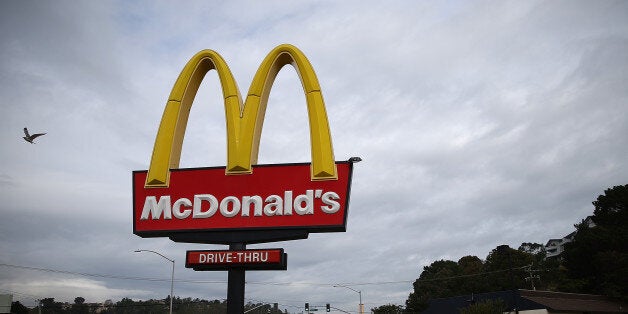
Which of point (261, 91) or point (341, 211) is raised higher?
point (261, 91)

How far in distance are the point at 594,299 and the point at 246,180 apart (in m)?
51.0

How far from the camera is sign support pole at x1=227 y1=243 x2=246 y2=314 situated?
15906 mm

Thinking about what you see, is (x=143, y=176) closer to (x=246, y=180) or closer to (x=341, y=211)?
(x=246, y=180)

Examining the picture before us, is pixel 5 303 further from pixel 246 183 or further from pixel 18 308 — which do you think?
pixel 246 183

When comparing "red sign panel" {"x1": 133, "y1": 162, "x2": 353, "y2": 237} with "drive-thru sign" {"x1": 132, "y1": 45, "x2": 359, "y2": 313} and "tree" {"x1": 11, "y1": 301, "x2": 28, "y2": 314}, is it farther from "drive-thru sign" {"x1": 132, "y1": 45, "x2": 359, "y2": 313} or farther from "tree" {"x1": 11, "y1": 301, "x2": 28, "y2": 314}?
"tree" {"x1": 11, "y1": 301, "x2": 28, "y2": 314}

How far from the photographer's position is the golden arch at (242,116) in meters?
16.8

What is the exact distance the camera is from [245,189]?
17.0 metres

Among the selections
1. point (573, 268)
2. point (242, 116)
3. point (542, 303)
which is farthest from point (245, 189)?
point (573, 268)

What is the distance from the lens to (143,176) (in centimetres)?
1764

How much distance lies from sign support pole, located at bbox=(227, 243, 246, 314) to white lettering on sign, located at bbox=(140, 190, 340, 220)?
52.6 inches

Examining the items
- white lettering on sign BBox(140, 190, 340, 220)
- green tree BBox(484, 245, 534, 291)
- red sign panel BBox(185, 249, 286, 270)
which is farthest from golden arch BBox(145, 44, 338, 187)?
green tree BBox(484, 245, 534, 291)

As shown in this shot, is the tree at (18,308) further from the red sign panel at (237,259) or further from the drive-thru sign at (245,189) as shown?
the red sign panel at (237,259)

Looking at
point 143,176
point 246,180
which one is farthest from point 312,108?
point 143,176

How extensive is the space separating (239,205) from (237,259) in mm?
1907
